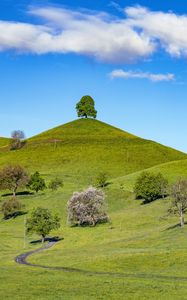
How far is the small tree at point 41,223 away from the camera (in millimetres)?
108062

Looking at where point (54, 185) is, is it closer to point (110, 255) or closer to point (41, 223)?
point (41, 223)

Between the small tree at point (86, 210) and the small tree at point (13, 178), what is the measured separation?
35.1m

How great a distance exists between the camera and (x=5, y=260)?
8300 centimetres

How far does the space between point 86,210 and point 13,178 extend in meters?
41.1

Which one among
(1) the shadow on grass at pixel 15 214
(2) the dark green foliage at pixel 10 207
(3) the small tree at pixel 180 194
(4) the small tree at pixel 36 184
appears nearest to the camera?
(3) the small tree at pixel 180 194

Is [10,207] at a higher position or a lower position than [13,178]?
lower

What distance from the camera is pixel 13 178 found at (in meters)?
158

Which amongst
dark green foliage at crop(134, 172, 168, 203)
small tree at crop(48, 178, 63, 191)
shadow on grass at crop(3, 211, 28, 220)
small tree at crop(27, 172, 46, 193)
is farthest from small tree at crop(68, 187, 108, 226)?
small tree at crop(27, 172, 46, 193)

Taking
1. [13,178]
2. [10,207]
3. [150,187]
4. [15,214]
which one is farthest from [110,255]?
[13,178]

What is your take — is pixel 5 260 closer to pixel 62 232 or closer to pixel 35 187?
pixel 62 232

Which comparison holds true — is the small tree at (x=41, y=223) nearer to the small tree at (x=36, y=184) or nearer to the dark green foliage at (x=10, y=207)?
the dark green foliage at (x=10, y=207)

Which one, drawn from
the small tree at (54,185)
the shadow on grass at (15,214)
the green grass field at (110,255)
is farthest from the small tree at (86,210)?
the small tree at (54,185)

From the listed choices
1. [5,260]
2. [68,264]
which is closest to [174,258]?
[68,264]

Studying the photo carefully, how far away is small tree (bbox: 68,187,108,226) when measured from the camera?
408ft
